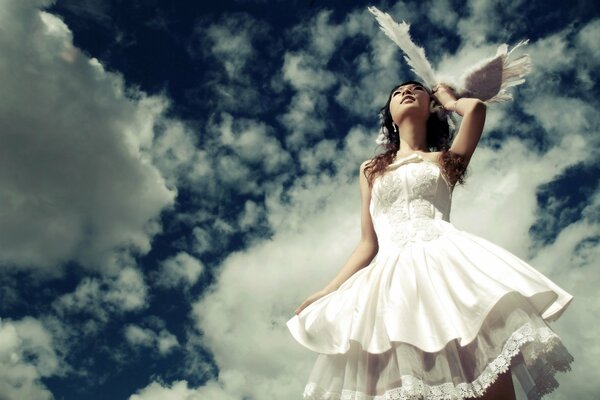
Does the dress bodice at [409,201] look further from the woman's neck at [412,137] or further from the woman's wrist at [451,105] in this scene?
the woman's wrist at [451,105]

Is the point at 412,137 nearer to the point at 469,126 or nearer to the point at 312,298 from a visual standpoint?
the point at 469,126

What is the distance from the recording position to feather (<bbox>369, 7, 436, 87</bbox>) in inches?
208

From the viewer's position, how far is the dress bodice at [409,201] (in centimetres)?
421

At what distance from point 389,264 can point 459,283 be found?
583 mm

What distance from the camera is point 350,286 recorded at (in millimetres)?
3949

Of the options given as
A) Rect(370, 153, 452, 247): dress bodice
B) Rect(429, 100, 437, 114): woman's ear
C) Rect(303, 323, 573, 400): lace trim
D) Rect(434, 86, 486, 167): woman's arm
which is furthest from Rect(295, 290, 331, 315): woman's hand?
Rect(429, 100, 437, 114): woman's ear

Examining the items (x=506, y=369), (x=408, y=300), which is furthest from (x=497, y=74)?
(x=506, y=369)

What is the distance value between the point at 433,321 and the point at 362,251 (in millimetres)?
1355

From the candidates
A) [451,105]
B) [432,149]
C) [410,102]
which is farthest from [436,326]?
[432,149]

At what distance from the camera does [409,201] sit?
443 cm

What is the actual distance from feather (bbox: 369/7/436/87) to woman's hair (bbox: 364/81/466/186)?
13 centimetres

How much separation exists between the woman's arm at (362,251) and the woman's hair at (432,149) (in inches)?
5.4

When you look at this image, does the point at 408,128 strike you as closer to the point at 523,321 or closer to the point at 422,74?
the point at 422,74

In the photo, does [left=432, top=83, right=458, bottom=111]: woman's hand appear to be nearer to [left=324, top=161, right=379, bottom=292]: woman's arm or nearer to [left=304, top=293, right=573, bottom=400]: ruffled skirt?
[left=324, top=161, right=379, bottom=292]: woman's arm
